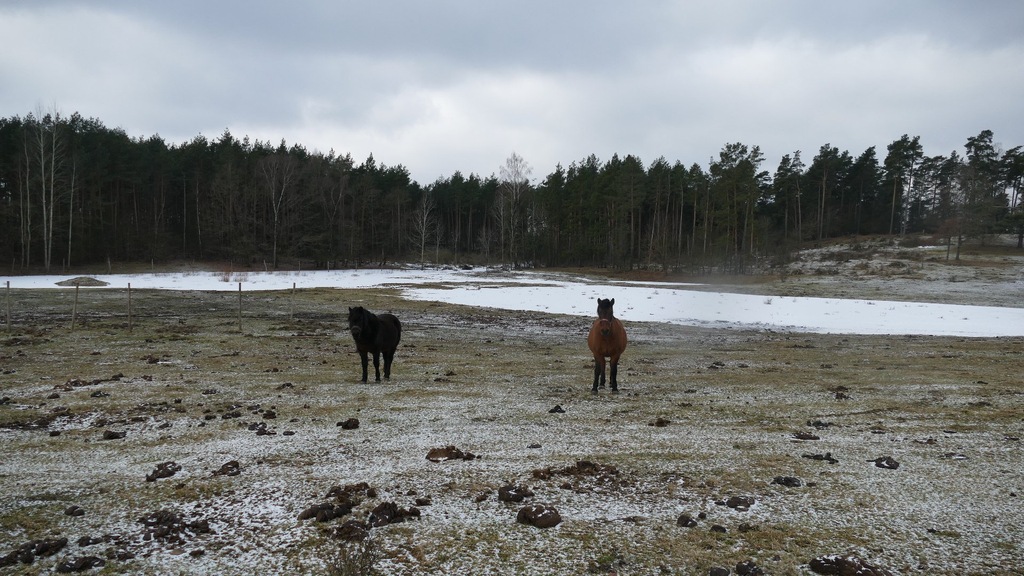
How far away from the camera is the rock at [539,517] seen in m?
4.35

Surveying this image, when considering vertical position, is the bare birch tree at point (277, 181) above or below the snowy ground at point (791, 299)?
above

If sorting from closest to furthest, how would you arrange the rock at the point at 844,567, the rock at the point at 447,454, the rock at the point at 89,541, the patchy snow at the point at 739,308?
the rock at the point at 844,567, the rock at the point at 89,541, the rock at the point at 447,454, the patchy snow at the point at 739,308

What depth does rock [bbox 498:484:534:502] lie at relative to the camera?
4875mm

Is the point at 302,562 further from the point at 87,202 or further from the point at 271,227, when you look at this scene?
the point at 87,202

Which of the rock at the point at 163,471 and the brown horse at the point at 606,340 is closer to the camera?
the rock at the point at 163,471

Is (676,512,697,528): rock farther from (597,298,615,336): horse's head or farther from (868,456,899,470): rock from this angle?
(597,298,615,336): horse's head

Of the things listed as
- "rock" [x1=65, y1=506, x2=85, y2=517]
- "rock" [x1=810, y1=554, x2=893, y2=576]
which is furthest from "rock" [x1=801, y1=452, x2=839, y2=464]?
"rock" [x1=65, y1=506, x2=85, y2=517]

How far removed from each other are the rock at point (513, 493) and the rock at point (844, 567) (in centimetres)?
244

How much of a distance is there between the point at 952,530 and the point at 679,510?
7.27ft

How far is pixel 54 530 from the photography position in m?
4.26

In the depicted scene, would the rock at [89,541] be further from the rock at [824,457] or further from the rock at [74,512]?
the rock at [824,457]

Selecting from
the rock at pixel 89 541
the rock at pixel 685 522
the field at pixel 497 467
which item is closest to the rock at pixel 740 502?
the field at pixel 497 467

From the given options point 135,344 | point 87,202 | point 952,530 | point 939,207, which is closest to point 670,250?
point 939,207

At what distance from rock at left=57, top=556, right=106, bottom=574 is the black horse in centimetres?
652
